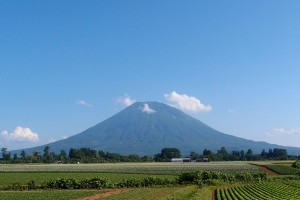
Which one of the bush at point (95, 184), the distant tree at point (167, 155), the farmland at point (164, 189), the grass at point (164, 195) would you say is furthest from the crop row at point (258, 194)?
the distant tree at point (167, 155)

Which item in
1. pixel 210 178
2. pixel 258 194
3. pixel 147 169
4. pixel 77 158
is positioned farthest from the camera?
pixel 77 158

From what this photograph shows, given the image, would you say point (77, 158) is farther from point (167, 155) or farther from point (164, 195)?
point (164, 195)

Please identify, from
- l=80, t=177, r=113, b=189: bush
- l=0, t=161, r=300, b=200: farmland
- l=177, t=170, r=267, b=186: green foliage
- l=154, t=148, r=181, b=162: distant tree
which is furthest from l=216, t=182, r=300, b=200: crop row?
l=154, t=148, r=181, b=162: distant tree

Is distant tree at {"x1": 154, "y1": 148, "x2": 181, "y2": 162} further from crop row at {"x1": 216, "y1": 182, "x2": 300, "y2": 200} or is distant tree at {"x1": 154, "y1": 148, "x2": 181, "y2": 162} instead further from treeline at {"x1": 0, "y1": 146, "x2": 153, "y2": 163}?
crop row at {"x1": 216, "y1": 182, "x2": 300, "y2": 200}

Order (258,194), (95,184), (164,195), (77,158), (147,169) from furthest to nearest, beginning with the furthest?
(77,158) → (147,169) → (95,184) → (258,194) → (164,195)

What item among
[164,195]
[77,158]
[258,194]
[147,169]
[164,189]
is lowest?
[258,194]

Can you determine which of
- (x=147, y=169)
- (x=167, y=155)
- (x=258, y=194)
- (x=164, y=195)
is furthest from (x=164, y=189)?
(x=167, y=155)

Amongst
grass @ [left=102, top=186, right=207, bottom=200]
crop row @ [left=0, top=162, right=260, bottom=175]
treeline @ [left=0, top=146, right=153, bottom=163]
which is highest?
treeline @ [left=0, top=146, right=153, bottom=163]

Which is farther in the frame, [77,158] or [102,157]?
[102,157]

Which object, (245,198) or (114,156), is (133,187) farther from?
(114,156)

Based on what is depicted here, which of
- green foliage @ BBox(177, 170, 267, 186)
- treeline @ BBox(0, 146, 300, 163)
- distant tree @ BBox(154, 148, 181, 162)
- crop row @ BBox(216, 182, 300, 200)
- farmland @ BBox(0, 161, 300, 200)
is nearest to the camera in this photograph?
crop row @ BBox(216, 182, 300, 200)

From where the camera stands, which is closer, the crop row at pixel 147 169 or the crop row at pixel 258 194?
the crop row at pixel 258 194

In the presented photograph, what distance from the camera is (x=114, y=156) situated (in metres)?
173

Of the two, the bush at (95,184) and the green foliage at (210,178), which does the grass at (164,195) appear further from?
the green foliage at (210,178)
